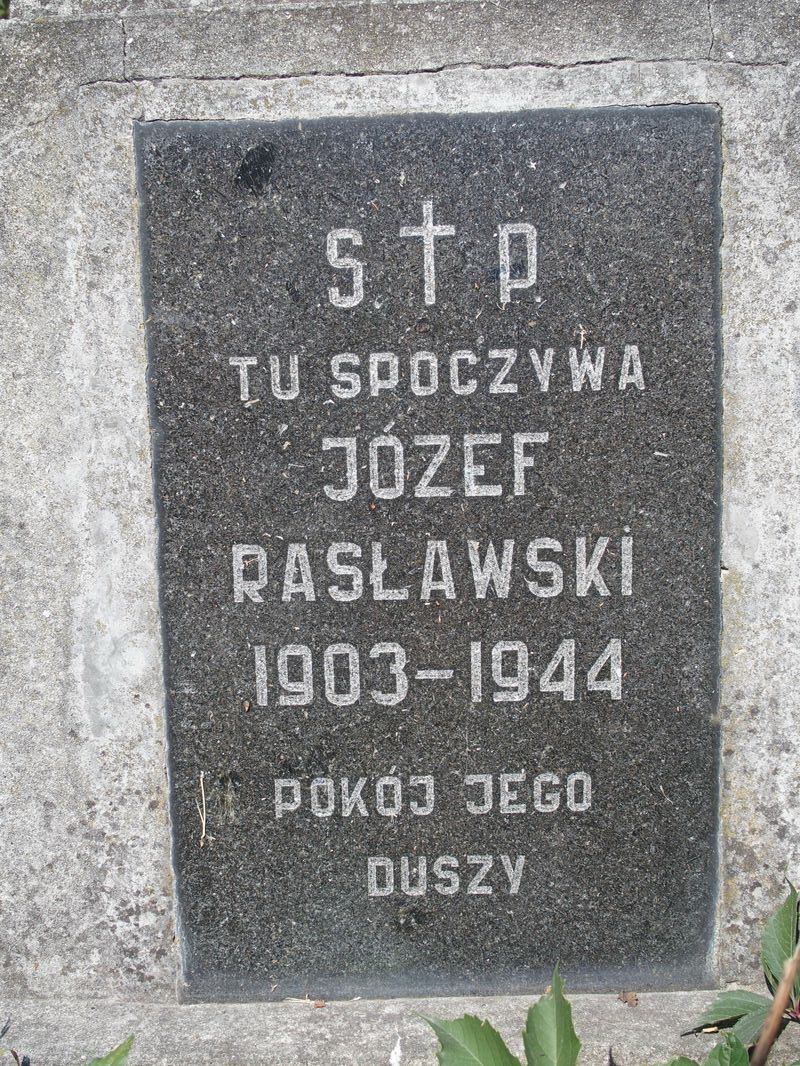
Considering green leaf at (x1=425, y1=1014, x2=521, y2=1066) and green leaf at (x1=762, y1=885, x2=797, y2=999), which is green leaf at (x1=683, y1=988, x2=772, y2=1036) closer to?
green leaf at (x1=762, y1=885, x2=797, y2=999)

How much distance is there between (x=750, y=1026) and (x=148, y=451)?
65.4 inches

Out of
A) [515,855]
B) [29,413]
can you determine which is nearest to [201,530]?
[29,413]

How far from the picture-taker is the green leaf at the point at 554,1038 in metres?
1.00

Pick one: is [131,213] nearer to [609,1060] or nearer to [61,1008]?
[61,1008]

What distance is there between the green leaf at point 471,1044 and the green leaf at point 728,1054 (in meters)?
0.38

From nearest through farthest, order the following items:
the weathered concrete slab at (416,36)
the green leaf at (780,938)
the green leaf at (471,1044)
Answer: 1. the green leaf at (471,1044)
2. the green leaf at (780,938)
3. the weathered concrete slab at (416,36)

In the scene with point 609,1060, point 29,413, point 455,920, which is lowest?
point 609,1060

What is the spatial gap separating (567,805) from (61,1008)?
4.17ft

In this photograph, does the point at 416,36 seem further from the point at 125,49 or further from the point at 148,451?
the point at 148,451

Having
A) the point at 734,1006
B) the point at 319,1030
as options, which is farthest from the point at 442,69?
the point at 319,1030

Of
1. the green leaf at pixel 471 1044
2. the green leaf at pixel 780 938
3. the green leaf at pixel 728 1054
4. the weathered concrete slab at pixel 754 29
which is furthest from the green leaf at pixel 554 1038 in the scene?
the weathered concrete slab at pixel 754 29

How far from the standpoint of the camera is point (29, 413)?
72.3 inches

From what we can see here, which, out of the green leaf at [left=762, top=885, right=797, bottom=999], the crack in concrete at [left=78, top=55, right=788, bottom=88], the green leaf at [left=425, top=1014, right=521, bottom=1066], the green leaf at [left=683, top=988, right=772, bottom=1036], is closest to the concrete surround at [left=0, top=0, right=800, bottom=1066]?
the crack in concrete at [left=78, top=55, right=788, bottom=88]

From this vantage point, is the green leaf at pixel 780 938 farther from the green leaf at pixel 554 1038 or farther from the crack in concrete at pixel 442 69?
the crack in concrete at pixel 442 69
